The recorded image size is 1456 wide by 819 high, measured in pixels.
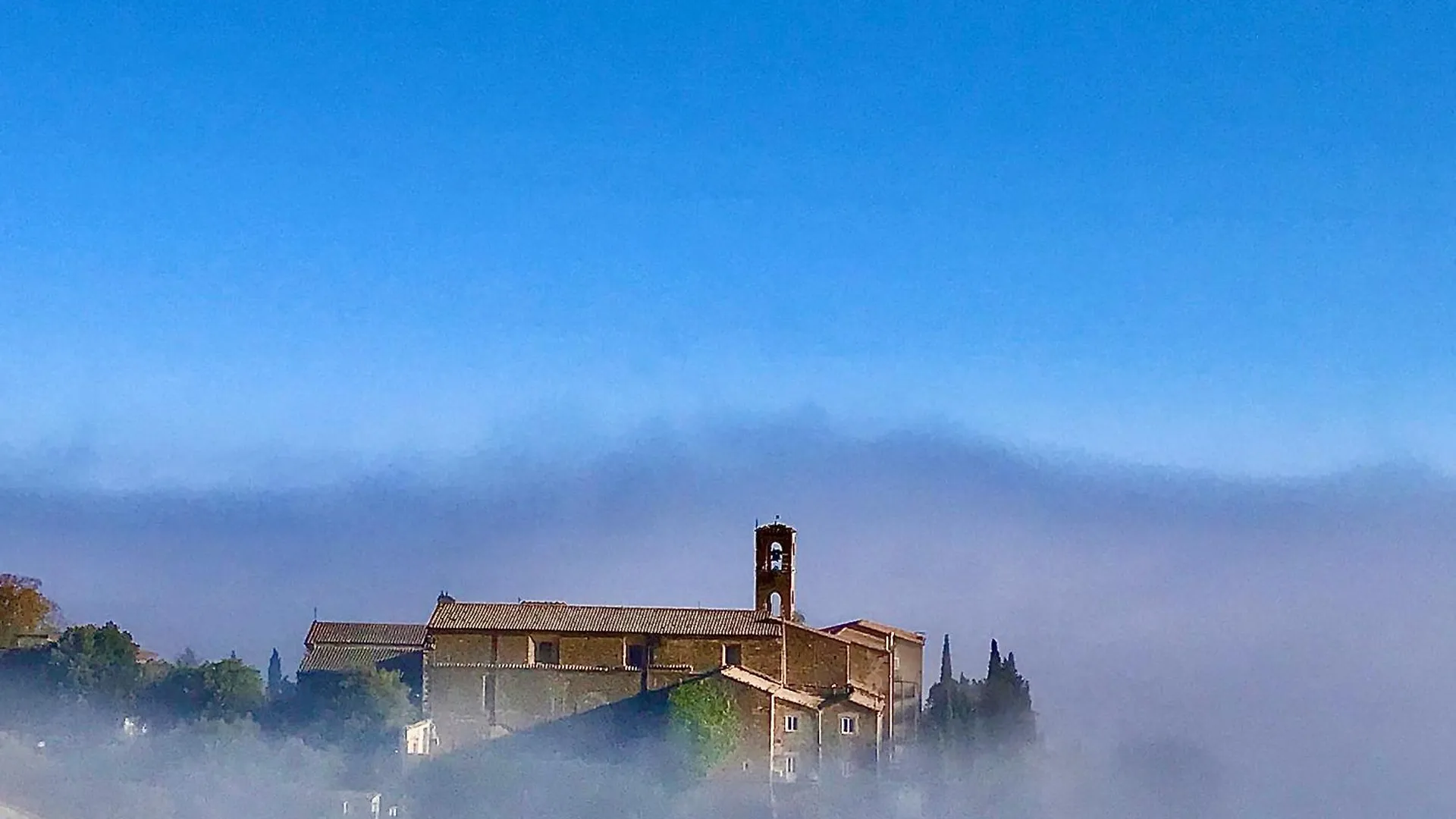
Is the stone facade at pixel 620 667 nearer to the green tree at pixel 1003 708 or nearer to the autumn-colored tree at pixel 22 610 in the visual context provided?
the green tree at pixel 1003 708

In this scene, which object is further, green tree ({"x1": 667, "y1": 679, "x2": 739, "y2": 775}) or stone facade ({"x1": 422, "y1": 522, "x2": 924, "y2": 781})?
stone facade ({"x1": 422, "y1": 522, "x2": 924, "y2": 781})

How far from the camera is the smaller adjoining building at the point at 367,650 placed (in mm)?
63844

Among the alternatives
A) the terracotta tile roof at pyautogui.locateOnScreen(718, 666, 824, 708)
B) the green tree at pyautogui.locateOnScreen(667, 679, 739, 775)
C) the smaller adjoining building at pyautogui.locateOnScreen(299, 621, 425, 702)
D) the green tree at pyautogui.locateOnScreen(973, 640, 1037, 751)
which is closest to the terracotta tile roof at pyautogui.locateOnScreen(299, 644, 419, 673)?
the smaller adjoining building at pyautogui.locateOnScreen(299, 621, 425, 702)

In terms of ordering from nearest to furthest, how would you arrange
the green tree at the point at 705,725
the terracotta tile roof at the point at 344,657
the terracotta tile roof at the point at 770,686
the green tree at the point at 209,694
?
the green tree at the point at 705,725
the terracotta tile roof at the point at 770,686
the green tree at the point at 209,694
the terracotta tile roof at the point at 344,657

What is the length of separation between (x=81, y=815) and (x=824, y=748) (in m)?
26.2

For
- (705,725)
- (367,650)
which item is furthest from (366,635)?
(705,725)

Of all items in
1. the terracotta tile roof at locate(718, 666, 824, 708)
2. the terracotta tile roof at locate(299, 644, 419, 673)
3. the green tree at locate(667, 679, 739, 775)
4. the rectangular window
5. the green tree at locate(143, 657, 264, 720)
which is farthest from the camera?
the terracotta tile roof at locate(299, 644, 419, 673)

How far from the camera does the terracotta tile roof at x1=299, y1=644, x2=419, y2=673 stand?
63.6 m

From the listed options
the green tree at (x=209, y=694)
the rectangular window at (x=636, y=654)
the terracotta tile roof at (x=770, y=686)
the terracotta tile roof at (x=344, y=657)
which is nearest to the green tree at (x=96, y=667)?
the green tree at (x=209, y=694)

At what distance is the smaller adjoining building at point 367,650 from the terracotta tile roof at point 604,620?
131 inches

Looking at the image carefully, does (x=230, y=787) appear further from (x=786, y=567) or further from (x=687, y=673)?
(x=786, y=567)

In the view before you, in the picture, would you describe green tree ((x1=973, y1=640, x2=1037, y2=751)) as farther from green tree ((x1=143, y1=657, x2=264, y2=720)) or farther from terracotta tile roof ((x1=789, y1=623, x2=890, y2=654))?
green tree ((x1=143, y1=657, x2=264, y2=720))

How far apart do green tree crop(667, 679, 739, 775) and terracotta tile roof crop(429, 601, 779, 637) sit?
322 centimetres

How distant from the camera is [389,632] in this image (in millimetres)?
70562
